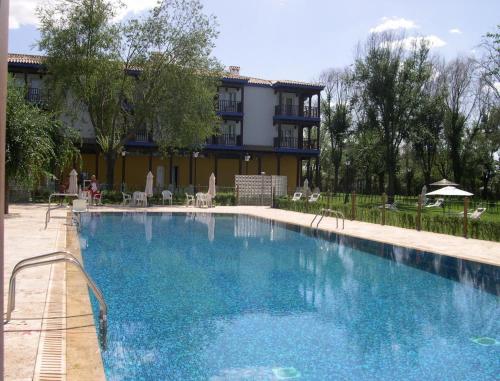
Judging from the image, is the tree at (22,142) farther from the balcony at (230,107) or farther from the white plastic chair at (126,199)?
the balcony at (230,107)

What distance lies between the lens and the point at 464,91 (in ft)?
130

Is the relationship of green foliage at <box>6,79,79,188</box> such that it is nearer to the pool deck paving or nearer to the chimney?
the pool deck paving

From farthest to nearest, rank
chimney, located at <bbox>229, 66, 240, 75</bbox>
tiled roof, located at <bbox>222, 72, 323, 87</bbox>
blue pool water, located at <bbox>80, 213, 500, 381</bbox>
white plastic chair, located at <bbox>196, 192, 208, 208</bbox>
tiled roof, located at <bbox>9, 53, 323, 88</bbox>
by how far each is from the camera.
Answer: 1. chimney, located at <bbox>229, 66, 240, 75</bbox>
2. tiled roof, located at <bbox>222, 72, 323, 87</bbox>
3. tiled roof, located at <bbox>9, 53, 323, 88</bbox>
4. white plastic chair, located at <bbox>196, 192, 208, 208</bbox>
5. blue pool water, located at <bbox>80, 213, 500, 381</bbox>

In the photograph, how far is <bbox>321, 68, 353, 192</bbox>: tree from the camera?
157 feet

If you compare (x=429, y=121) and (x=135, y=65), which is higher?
(x=135, y=65)

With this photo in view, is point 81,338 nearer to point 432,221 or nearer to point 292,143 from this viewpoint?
point 432,221

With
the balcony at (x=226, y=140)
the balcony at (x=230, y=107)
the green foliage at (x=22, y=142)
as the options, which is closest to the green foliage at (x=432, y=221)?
the green foliage at (x=22, y=142)

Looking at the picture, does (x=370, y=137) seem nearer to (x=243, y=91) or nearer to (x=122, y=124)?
(x=243, y=91)

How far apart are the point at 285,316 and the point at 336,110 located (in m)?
42.9

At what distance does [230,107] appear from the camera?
120 feet

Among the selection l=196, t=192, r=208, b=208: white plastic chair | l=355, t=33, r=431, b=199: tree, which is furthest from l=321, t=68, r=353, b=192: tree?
l=196, t=192, r=208, b=208: white plastic chair

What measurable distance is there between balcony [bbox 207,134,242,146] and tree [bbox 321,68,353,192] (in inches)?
550

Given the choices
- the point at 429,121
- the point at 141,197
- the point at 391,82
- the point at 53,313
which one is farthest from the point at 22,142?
the point at 429,121

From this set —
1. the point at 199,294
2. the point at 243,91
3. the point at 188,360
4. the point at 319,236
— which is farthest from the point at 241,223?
the point at 243,91
